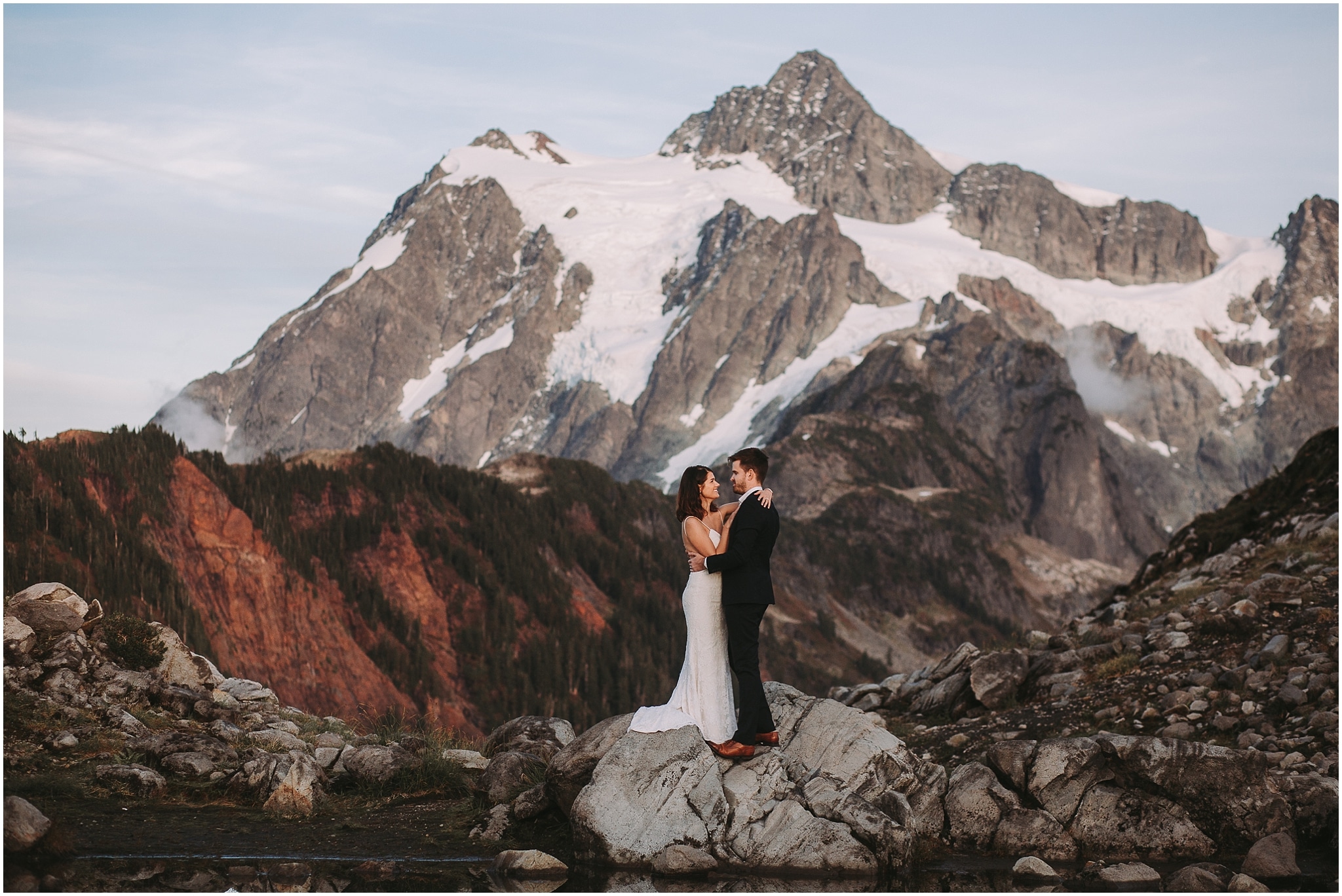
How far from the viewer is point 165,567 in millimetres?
60250

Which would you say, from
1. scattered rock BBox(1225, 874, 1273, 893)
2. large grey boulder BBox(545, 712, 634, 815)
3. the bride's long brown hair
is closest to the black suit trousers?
the bride's long brown hair

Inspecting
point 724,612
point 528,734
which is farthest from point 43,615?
point 724,612

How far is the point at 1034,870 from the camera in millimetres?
12469

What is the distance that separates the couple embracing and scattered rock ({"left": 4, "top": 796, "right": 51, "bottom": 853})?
543cm

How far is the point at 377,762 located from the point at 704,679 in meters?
4.69

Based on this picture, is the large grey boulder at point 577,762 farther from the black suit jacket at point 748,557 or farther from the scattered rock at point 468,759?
the scattered rock at point 468,759

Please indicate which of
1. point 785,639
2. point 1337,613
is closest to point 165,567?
point 1337,613

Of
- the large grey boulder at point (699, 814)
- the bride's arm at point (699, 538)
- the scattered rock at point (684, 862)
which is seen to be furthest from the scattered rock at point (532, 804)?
the bride's arm at point (699, 538)

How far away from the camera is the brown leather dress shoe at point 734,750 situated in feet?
42.7

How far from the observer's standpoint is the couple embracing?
13.1 metres

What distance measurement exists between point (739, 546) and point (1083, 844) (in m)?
4.54

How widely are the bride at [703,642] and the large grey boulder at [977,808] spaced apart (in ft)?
8.15

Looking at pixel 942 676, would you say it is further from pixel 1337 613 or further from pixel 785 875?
pixel 785 875

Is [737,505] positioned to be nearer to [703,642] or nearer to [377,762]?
[703,642]
